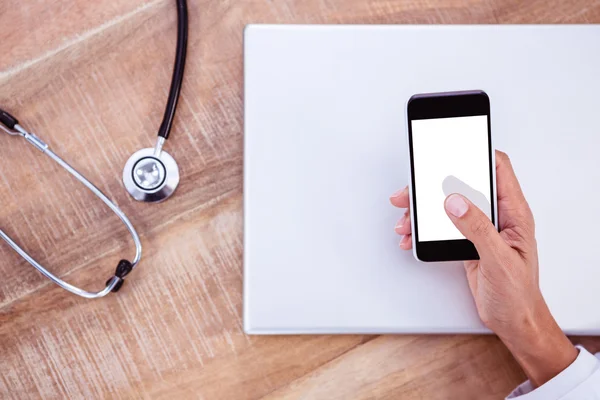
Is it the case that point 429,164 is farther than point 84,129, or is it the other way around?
point 84,129

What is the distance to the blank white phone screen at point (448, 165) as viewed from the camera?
0.61 metres

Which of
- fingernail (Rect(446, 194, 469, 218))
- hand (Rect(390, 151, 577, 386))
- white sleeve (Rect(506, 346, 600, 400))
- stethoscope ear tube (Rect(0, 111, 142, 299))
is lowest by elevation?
white sleeve (Rect(506, 346, 600, 400))

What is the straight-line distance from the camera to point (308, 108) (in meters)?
0.68

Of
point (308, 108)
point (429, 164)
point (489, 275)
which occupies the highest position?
point (308, 108)

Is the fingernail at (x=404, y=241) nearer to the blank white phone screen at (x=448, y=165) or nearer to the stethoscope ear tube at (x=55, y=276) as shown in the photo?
the blank white phone screen at (x=448, y=165)

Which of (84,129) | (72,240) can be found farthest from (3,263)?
(84,129)

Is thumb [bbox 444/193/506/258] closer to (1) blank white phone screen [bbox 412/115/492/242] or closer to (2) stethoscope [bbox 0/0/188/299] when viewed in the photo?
(1) blank white phone screen [bbox 412/115/492/242]

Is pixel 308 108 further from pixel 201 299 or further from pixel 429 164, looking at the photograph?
pixel 201 299

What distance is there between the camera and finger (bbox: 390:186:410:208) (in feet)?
2.10

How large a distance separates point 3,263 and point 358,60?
1.79 ft

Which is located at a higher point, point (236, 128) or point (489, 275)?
point (236, 128)

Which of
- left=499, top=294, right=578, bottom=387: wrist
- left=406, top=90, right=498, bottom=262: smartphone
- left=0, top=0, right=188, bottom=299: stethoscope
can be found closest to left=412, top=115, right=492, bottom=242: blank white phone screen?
left=406, top=90, right=498, bottom=262: smartphone

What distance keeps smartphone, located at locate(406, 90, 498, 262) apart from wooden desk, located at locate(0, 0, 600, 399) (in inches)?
6.9

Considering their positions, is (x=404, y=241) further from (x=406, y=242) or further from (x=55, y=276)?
(x=55, y=276)
